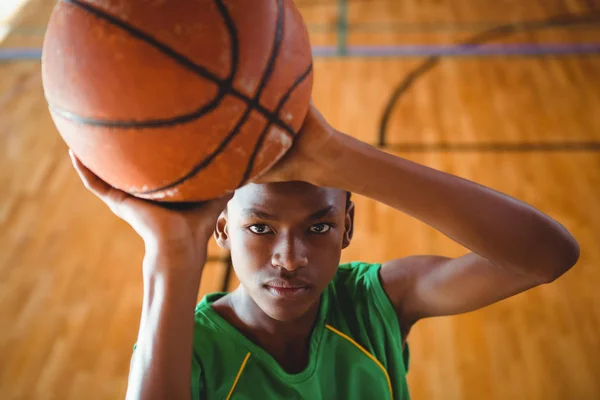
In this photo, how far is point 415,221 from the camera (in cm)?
278

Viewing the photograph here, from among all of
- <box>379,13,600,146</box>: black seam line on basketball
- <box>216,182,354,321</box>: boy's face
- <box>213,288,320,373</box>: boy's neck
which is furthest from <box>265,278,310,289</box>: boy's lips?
<box>379,13,600,146</box>: black seam line on basketball

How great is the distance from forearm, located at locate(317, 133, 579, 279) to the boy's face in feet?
0.32

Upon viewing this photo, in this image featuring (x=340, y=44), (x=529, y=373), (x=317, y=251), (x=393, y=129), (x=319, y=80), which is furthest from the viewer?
(x=340, y=44)

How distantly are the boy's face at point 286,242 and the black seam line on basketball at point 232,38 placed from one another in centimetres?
26

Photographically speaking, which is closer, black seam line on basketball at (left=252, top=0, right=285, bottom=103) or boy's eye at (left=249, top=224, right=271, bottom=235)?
black seam line on basketball at (left=252, top=0, right=285, bottom=103)

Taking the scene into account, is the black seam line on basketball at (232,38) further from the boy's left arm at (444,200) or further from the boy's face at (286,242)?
the boy's face at (286,242)

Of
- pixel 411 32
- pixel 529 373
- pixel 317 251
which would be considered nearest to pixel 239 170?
pixel 317 251

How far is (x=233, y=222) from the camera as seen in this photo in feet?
3.44

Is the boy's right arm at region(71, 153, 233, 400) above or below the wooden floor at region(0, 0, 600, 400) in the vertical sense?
below

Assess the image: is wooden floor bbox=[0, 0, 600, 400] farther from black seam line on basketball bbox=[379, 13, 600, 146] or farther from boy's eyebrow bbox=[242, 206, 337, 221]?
boy's eyebrow bbox=[242, 206, 337, 221]

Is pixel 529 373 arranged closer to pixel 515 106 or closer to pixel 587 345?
pixel 587 345

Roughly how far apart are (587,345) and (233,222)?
172cm

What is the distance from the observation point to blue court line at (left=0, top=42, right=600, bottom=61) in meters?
3.89

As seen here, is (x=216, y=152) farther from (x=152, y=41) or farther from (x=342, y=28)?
(x=342, y=28)
